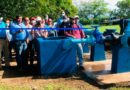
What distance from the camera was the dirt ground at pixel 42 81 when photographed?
31.4 feet

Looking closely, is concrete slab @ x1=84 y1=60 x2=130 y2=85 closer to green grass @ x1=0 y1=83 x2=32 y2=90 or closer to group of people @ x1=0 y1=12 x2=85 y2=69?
group of people @ x1=0 y1=12 x2=85 y2=69

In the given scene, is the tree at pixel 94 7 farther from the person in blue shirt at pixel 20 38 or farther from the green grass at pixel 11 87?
the green grass at pixel 11 87

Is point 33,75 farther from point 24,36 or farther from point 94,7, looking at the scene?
point 94,7

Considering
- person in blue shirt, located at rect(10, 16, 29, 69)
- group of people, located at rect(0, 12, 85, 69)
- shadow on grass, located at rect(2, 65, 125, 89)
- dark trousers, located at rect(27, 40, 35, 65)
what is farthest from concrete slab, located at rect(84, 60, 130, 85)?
person in blue shirt, located at rect(10, 16, 29, 69)

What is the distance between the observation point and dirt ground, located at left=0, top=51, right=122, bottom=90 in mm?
9570

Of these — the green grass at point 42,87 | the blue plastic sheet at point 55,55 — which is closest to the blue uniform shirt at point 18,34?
the blue plastic sheet at point 55,55

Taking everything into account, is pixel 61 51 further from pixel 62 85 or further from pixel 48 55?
pixel 62 85

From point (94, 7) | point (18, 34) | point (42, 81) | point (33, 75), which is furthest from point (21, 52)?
point (94, 7)

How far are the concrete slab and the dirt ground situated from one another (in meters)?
0.19

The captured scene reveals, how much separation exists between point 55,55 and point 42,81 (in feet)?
3.11

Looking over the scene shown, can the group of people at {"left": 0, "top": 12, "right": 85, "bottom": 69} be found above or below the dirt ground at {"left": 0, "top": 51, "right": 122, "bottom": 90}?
above

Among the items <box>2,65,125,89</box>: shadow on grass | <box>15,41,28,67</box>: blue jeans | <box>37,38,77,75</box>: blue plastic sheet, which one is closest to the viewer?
<box>2,65,125,89</box>: shadow on grass

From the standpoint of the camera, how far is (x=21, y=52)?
11969mm

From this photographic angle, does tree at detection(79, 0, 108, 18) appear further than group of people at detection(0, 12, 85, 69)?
Yes
